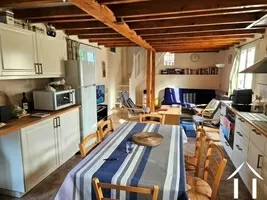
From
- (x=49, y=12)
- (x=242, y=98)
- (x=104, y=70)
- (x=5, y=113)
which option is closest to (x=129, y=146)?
(x=5, y=113)

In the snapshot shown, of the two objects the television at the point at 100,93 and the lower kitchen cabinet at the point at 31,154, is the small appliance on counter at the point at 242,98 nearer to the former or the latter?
the lower kitchen cabinet at the point at 31,154

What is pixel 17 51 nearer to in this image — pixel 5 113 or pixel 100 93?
pixel 5 113

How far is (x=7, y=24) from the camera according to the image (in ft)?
7.30

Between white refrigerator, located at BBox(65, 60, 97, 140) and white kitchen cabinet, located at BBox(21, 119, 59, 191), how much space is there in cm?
82

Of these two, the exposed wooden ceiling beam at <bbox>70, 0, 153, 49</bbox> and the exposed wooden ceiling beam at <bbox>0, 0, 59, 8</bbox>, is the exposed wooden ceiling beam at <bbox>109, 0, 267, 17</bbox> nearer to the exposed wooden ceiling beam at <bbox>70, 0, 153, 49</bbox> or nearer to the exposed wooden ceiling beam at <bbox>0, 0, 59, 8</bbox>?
the exposed wooden ceiling beam at <bbox>70, 0, 153, 49</bbox>

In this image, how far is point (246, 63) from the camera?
4488mm

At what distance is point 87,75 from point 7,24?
151cm

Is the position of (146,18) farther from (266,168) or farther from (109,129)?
(266,168)

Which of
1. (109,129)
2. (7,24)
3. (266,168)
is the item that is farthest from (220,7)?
(7,24)

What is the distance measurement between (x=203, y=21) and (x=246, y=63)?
2319mm

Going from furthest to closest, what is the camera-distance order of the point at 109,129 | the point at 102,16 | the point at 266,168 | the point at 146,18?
the point at 146,18
the point at 109,129
the point at 102,16
the point at 266,168

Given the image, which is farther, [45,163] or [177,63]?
[177,63]

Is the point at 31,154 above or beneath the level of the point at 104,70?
beneath

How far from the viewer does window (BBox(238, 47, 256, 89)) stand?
4.14 meters
